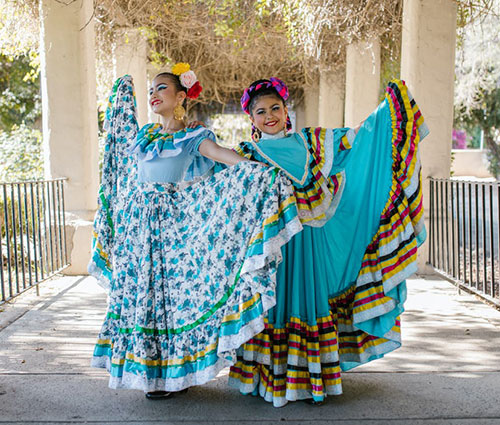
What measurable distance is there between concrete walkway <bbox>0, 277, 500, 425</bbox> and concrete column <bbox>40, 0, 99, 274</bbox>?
1.89 m

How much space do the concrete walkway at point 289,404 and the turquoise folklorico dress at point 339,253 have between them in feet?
0.53

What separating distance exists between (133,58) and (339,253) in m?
7.07

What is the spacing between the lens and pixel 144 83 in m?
9.47

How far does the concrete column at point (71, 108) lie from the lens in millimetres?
6219

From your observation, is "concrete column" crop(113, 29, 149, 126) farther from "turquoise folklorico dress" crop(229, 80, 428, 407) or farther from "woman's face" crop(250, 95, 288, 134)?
"turquoise folklorico dress" crop(229, 80, 428, 407)

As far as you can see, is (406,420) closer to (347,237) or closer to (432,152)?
(347,237)

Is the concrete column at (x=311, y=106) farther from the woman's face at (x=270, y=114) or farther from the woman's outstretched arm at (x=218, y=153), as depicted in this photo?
the woman's outstretched arm at (x=218, y=153)

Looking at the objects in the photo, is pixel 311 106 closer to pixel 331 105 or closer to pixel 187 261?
pixel 331 105

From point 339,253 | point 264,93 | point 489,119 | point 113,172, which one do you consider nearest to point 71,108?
point 113,172

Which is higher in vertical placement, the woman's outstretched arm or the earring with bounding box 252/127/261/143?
the earring with bounding box 252/127/261/143

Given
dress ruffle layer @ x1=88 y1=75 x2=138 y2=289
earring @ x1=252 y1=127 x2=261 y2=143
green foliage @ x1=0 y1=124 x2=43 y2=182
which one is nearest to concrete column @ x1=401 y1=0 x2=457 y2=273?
earring @ x1=252 y1=127 x2=261 y2=143

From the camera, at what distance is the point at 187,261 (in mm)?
2889

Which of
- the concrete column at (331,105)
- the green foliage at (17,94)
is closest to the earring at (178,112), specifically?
the concrete column at (331,105)

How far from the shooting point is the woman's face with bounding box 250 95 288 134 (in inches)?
119
